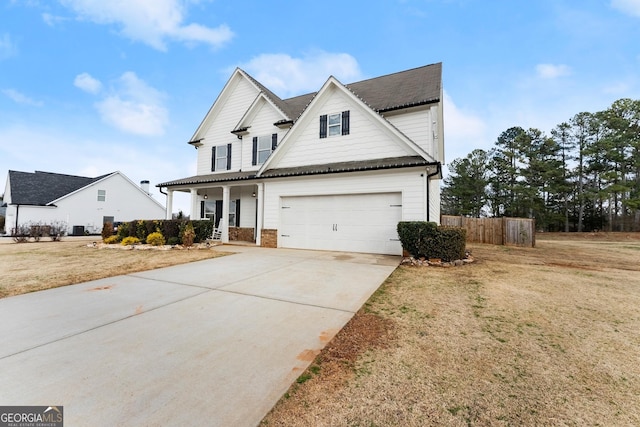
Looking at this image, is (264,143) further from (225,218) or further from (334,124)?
(334,124)

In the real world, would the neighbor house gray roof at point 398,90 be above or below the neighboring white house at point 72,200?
above

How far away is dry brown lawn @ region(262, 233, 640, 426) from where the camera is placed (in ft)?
6.55

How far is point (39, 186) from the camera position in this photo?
24.9 m

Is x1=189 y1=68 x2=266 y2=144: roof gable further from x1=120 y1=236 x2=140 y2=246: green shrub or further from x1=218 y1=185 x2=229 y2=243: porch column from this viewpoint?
x1=120 y1=236 x2=140 y2=246: green shrub

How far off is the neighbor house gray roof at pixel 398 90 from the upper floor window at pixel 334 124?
6.55ft

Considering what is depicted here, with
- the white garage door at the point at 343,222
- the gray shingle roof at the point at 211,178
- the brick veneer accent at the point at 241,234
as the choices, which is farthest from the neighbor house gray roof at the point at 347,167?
the brick veneer accent at the point at 241,234

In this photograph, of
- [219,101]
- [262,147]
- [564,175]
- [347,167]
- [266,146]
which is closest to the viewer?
[347,167]

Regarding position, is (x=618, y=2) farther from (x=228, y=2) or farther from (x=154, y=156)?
(x=154, y=156)

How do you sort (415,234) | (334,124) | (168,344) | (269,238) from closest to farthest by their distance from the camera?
(168,344) < (415,234) < (334,124) < (269,238)

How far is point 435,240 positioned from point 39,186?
35.1 meters

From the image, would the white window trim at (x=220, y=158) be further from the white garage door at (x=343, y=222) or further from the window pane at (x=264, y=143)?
the white garage door at (x=343, y=222)

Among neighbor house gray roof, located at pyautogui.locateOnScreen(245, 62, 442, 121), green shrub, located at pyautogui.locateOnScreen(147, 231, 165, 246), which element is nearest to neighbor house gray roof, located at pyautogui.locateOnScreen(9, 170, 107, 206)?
green shrub, located at pyautogui.locateOnScreen(147, 231, 165, 246)

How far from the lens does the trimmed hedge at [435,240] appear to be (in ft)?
26.7

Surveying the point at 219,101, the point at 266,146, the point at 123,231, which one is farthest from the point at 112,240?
the point at 219,101
